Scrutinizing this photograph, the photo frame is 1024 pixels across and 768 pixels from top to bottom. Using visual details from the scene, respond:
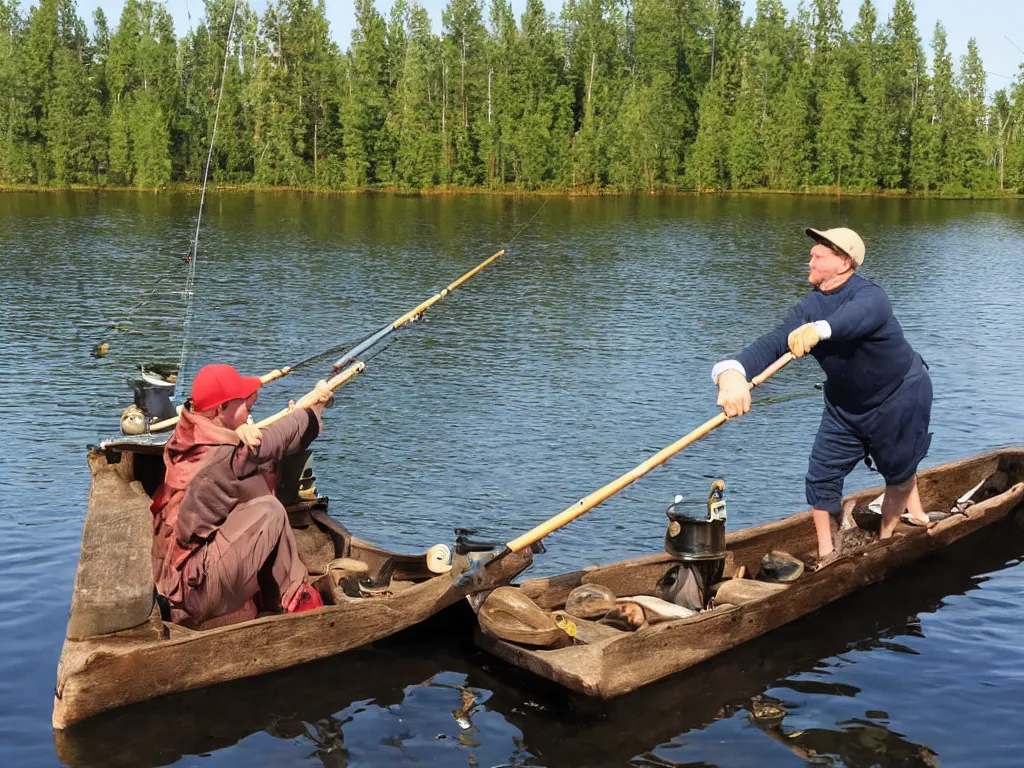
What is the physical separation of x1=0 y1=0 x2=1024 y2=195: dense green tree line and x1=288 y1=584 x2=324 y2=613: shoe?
7379 cm

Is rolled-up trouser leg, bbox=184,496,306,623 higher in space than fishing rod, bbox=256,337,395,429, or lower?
lower

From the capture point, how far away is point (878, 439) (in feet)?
32.8

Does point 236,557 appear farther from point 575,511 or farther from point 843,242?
point 843,242

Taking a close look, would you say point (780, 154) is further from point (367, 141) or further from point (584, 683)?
point (584, 683)

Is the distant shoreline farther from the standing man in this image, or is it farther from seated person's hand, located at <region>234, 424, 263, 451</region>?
seated person's hand, located at <region>234, 424, 263, 451</region>

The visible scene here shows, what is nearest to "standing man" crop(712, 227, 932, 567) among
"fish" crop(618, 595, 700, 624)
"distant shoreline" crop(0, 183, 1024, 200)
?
"fish" crop(618, 595, 700, 624)

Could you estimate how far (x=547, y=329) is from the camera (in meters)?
26.9

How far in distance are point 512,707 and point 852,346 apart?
3.73 metres

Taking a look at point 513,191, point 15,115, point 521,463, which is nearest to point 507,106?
point 513,191

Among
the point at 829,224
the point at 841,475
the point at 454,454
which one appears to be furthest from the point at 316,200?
the point at 841,475

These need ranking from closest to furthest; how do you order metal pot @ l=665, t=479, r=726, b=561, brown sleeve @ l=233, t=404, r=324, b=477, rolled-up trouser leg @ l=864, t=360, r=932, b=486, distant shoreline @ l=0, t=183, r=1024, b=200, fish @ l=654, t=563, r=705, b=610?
brown sleeve @ l=233, t=404, r=324, b=477 → metal pot @ l=665, t=479, r=726, b=561 → fish @ l=654, t=563, r=705, b=610 → rolled-up trouser leg @ l=864, t=360, r=932, b=486 → distant shoreline @ l=0, t=183, r=1024, b=200

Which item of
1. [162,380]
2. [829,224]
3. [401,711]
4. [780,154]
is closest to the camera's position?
[401,711]

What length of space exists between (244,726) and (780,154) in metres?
86.0

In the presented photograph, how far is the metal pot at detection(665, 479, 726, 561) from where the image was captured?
9.38m
